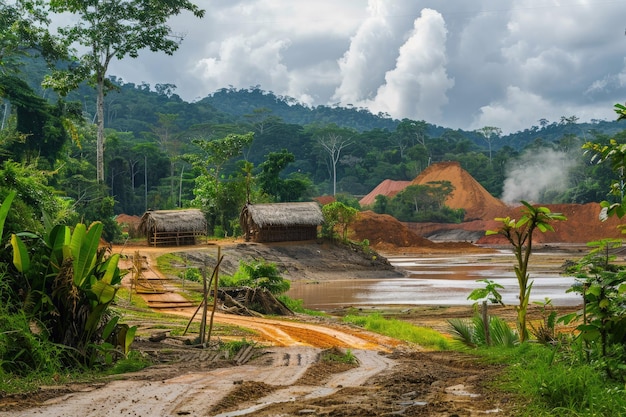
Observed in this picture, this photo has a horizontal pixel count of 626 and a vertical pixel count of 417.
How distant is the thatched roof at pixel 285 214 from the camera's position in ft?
139

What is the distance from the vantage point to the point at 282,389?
284 inches

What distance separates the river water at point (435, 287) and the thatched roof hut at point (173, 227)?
793 cm

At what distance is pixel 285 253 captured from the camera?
133 ft

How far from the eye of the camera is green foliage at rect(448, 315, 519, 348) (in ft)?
30.8

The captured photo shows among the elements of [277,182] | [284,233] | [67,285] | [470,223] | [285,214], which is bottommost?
[67,285]

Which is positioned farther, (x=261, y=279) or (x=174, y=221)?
(x=174, y=221)

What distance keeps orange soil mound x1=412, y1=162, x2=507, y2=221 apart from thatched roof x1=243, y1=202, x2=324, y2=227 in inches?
1783

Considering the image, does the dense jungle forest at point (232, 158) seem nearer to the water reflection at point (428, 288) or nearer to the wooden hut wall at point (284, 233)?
the wooden hut wall at point (284, 233)

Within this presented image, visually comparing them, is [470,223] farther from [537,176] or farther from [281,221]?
[281,221]

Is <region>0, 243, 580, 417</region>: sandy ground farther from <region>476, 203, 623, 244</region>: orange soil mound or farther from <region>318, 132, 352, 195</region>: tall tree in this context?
<region>318, 132, 352, 195</region>: tall tree

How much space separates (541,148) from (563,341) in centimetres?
9616

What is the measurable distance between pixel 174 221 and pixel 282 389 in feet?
112

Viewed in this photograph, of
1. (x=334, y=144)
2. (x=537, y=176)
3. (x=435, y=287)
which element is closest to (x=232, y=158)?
(x=334, y=144)

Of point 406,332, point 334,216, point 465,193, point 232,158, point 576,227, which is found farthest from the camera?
point 232,158
